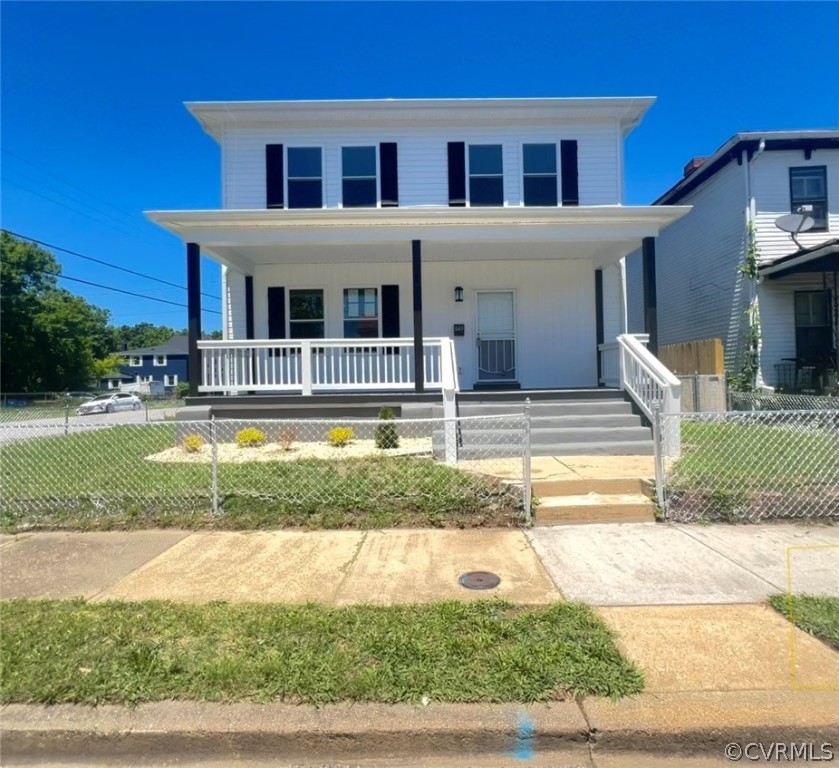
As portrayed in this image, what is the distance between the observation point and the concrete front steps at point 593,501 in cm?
553

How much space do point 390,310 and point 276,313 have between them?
259cm

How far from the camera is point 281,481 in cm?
632

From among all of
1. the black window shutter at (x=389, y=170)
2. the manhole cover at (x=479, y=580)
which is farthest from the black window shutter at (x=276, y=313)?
the manhole cover at (x=479, y=580)

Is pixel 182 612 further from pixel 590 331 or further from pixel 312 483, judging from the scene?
pixel 590 331

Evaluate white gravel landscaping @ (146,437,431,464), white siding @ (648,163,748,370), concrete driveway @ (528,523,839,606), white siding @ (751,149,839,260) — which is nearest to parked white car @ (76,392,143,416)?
white gravel landscaping @ (146,437,431,464)

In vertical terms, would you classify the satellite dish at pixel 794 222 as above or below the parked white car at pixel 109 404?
above

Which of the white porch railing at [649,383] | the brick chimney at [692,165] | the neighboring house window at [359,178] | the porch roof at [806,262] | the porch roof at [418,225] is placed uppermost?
the brick chimney at [692,165]

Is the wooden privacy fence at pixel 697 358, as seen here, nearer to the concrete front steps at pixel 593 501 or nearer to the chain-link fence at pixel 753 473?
the chain-link fence at pixel 753 473

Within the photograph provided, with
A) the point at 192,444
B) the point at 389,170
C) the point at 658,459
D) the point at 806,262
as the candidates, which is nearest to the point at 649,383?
the point at 658,459

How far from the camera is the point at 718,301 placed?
52.2 feet

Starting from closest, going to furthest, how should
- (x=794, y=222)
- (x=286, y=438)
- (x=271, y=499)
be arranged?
(x=271, y=499) → (x=286, y=438) → (x=794, y=222)

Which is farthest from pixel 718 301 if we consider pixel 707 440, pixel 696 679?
pixel 696 679

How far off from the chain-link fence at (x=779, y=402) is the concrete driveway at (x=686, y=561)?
19.7 ft

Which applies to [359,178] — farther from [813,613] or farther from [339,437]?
[813,613]
